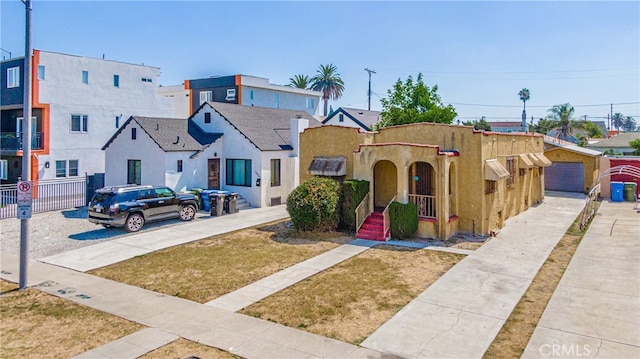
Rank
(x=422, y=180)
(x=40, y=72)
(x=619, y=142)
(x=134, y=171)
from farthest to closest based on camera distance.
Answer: (x=619, y=142), (x=40, y=72), (x=134, y=171), (x=422, y=180)

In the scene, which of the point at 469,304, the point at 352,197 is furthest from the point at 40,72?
the point at 469,304

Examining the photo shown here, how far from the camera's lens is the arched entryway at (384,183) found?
1878 centimetres

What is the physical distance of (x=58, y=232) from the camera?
17.0 meters

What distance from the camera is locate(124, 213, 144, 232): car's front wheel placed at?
17.0m

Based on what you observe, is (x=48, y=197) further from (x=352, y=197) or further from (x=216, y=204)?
(x=352, y=197)

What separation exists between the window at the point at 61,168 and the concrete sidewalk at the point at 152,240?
13.1m

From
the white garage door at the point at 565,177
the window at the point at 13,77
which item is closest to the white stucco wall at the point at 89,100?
the window at the point at 13,77

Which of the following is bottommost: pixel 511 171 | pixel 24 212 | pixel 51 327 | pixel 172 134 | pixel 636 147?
pixel 51 327

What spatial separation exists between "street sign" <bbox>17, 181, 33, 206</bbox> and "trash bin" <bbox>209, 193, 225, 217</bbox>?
389 inches

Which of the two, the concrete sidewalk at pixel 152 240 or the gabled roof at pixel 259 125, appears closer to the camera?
the concrete sidewalk at pixel 152 240

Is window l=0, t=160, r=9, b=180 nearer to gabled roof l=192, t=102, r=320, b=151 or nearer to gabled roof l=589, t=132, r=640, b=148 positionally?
gabled roof l=192, t=102, r=320, b=151

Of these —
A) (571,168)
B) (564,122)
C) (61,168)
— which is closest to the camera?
(61,168)

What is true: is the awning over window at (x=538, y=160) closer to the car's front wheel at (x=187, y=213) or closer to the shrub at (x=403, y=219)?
the shrub at (x=403, y=219)

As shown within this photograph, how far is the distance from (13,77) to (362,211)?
24366 mm
